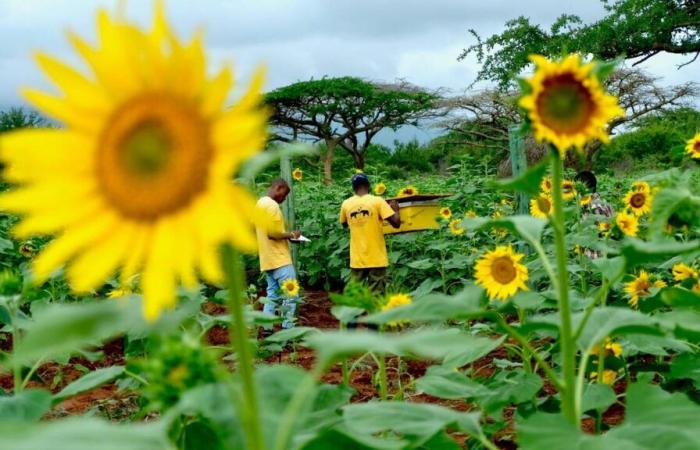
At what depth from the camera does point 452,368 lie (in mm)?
1835

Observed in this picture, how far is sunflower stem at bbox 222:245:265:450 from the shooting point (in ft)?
2.59

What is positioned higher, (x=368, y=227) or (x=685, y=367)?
(x=368, y=227)

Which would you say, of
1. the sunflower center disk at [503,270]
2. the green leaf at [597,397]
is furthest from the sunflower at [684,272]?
the green leaf at [597,397]

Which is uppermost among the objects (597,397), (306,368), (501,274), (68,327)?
(68,327)

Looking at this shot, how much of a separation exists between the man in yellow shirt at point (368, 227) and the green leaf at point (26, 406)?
16.8 feet

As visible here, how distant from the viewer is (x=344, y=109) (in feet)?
110

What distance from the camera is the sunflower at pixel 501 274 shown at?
2490 mm

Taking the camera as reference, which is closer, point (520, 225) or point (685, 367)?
point (520, 225)

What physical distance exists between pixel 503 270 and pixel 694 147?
2.14ft

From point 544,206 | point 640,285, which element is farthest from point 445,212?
point 544,206

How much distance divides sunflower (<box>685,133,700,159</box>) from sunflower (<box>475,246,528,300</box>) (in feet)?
1.82

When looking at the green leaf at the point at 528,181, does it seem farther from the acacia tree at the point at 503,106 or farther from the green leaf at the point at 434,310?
the acacia tree at the point at 503,106

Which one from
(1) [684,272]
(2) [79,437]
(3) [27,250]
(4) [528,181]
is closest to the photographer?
(2) [79,437]

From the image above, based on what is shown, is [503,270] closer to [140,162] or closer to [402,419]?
[402,419]
